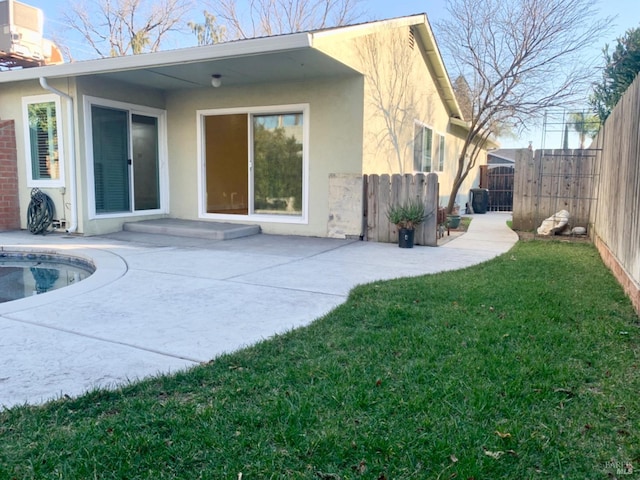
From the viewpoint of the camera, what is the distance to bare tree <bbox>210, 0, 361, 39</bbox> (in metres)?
20.6

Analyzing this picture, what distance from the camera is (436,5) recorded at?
12.7m

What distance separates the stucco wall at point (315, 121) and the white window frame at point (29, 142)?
7.00 feet

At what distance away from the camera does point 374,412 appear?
7.34 feet

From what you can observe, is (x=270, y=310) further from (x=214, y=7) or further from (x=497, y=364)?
(x=214, y=7)

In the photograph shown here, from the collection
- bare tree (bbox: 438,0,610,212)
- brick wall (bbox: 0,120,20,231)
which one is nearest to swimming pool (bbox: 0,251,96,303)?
brick wall (bbox: 0,120,20,231)

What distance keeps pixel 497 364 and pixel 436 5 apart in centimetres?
1236

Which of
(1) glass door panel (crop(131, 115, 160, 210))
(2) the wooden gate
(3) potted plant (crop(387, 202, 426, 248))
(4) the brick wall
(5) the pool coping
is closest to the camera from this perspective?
(5) the pool coping

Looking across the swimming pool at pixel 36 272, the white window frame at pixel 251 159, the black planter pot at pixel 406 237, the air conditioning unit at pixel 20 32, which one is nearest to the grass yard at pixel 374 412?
the swimming pool at pixel 36 272

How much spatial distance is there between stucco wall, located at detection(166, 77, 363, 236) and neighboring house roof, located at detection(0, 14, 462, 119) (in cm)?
22

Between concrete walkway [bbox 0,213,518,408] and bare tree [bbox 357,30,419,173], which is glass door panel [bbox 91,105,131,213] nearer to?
concrete walkway [bbox 0,213,518,408]

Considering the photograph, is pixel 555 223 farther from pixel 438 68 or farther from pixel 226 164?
pixel 226 164

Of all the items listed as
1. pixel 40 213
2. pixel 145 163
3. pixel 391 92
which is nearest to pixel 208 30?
pixel 145 163

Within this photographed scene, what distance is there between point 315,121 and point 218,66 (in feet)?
6.26

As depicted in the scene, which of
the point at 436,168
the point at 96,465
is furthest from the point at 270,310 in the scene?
the point at 436,168
